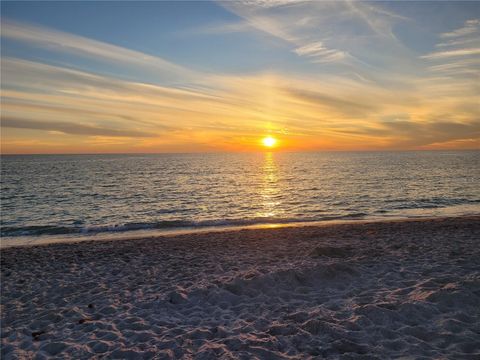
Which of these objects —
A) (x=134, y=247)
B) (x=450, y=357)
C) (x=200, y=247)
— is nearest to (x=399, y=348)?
(x=450, y=357)

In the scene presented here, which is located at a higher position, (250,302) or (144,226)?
(250,302)

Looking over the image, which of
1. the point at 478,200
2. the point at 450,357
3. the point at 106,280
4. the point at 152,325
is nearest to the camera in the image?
the point at 450,357

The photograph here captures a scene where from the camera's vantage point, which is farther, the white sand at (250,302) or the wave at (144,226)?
the wave at (144,226)

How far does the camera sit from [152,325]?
7195mm

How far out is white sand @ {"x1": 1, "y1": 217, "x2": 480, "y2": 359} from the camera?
6145mm

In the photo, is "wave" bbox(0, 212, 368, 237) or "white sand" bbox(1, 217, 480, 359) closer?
"white sand" bbox(1, 217, 480, 359)

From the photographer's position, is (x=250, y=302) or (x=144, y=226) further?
(x=144, y=226)

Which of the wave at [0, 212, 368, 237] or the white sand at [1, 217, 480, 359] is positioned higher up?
the white sand at [1, 217, 480, 359]

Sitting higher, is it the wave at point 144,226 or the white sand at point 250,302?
the white sand at point 250,302

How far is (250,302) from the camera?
815 cm

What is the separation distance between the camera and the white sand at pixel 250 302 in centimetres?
614

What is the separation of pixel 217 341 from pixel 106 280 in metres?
5.50

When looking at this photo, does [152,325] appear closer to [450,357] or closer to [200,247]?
[450,357]

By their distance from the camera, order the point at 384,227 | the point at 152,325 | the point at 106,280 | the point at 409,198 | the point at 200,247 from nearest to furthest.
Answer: the point at 152,325
the point at 106,280
the point at 200,247
the point at 384,227
the point at 409,198
